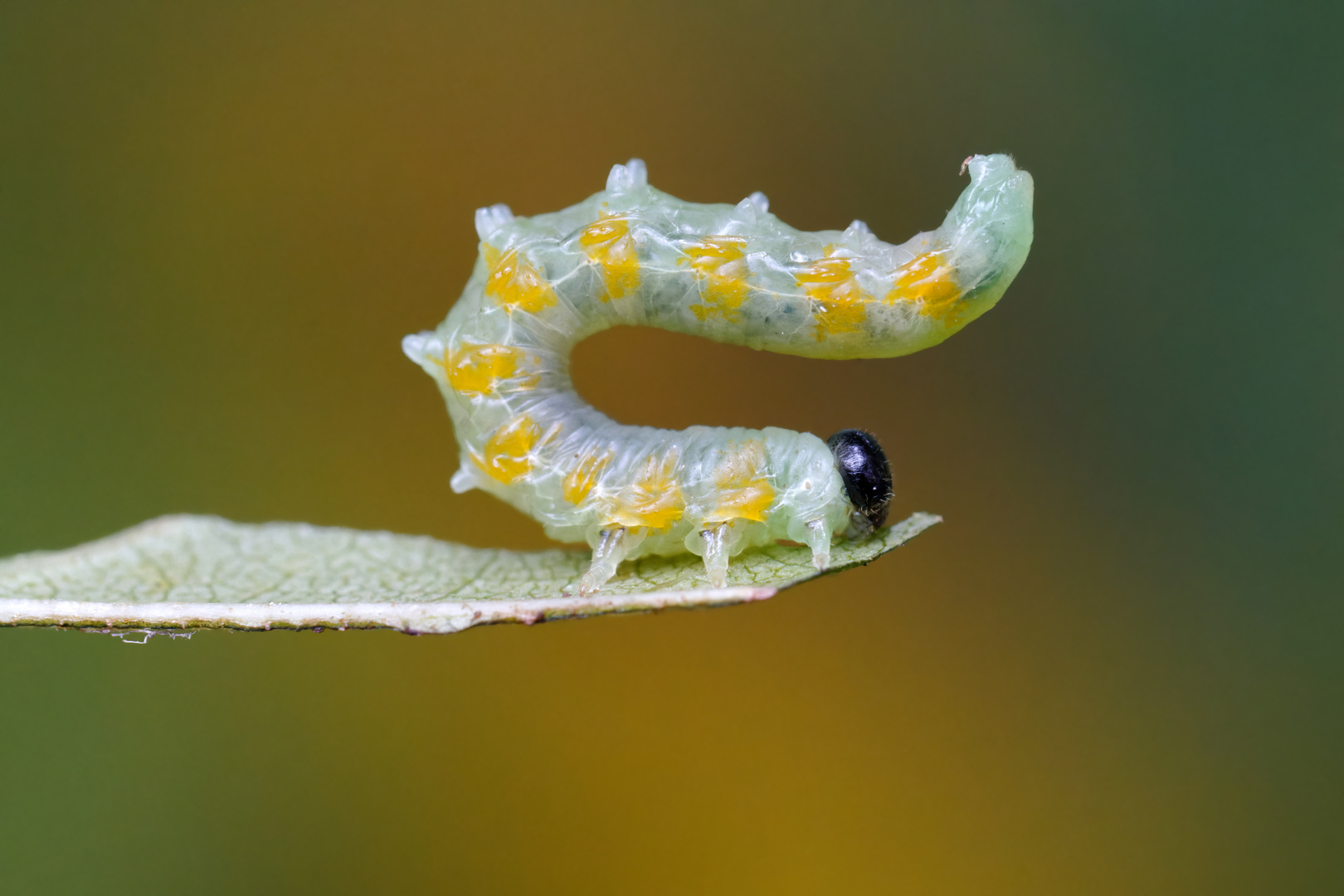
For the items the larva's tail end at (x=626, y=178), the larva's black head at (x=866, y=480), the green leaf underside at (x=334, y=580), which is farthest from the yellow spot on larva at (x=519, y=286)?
the larva's black head at (x=866, y=480)

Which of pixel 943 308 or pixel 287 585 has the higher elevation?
pixel 943 308

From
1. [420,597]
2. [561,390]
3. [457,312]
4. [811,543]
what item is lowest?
[420,597]

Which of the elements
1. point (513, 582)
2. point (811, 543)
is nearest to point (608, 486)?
point (513, 582)

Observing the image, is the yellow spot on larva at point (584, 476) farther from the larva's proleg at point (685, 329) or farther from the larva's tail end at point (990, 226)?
the larva's tail end at point (990, 226)

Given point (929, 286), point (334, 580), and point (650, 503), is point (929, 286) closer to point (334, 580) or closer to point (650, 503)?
point (650, 503)

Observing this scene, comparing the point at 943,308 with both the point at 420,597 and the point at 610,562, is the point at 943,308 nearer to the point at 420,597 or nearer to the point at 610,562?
the point at 610,562

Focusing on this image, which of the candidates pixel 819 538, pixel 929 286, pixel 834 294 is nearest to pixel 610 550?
pixel 819 538

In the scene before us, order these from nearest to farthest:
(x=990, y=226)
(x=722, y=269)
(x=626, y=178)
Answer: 1. (x=990, y=226)
2. (x=722, y=269)
3. (x=626, y=178)
